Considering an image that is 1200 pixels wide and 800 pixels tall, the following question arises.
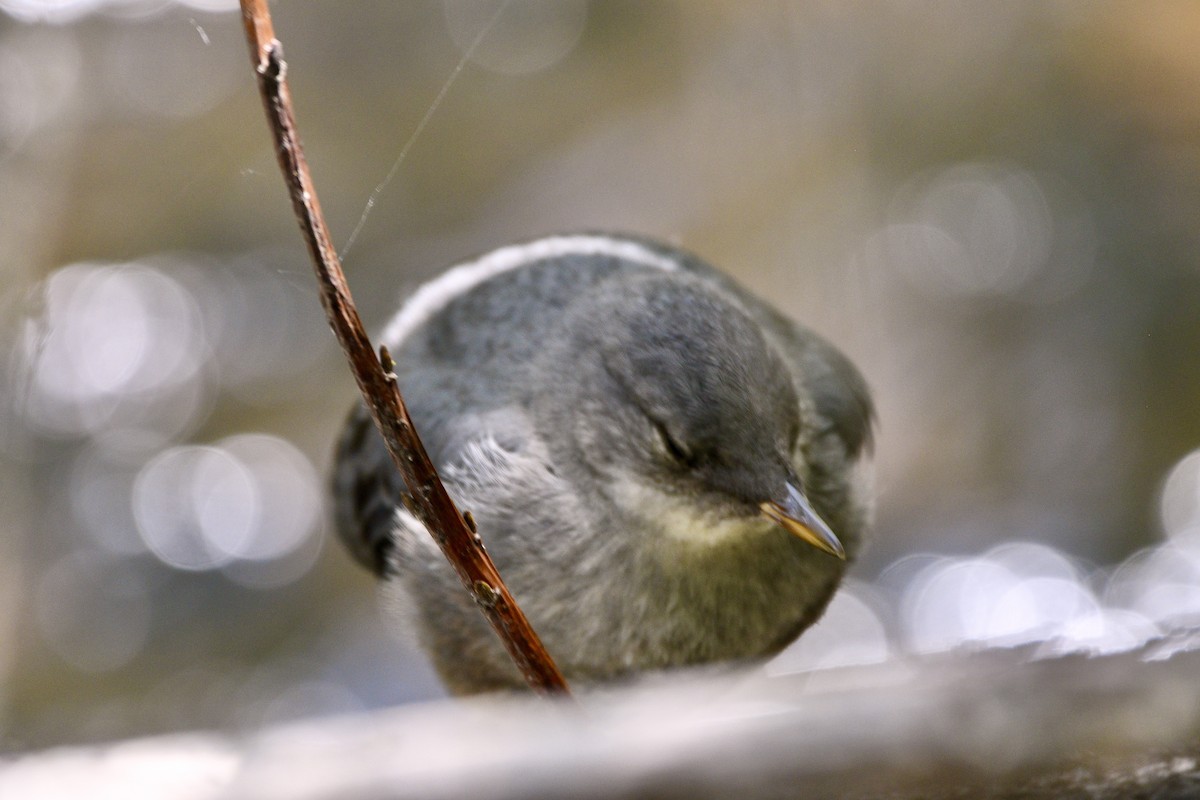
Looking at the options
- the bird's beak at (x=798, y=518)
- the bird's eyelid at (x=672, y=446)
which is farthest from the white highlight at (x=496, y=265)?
the bird's beak at (x=798, y=518)

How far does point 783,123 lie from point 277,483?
3080mm

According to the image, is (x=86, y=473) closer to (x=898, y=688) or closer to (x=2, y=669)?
(x=2, y=669)

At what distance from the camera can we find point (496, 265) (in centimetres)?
324

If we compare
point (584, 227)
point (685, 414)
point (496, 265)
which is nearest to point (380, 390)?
point (685, 414)

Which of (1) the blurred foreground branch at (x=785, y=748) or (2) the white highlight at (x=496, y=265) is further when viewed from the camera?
(2) the white highlight at (x=496, y=265)

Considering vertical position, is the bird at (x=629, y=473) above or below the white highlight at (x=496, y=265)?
below

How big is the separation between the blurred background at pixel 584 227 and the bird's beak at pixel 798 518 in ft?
10.1

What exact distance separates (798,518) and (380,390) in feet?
2.88

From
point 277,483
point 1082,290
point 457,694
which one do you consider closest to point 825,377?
point 457,694

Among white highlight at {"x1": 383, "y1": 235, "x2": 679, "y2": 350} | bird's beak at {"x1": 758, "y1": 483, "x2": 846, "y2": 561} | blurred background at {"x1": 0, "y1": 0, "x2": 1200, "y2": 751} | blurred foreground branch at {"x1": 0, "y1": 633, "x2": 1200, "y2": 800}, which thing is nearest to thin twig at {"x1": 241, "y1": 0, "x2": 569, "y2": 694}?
blurred foreground branch at {"x1": 0, "y1": 633, "x2": 1200, "y2": 800}

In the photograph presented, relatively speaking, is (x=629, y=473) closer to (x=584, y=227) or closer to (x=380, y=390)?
(x=380, y=390)

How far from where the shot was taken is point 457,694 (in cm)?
286

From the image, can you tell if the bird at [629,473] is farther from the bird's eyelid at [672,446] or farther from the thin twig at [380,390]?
the thin twig at [380,390]

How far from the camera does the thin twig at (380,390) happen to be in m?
1.54
